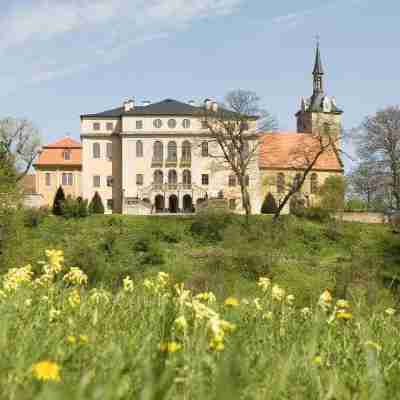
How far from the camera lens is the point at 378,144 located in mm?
49406

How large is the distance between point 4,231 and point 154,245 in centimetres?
914

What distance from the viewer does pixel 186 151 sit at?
64.7 meters

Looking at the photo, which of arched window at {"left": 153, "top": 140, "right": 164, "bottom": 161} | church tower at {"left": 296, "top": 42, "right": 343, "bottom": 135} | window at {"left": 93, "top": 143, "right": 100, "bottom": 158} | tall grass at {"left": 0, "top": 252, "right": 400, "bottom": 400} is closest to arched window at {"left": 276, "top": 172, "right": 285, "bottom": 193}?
arched window at {"left": 153, "top": 140, "right": 164, "bottom": 161}

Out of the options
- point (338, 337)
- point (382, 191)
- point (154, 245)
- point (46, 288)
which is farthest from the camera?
point (382, 191)

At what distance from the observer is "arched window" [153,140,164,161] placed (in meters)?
64.6

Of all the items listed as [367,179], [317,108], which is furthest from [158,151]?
[317,108]

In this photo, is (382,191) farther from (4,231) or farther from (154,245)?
(4,231)

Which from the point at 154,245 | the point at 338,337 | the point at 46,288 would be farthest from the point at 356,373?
the point at 154,245

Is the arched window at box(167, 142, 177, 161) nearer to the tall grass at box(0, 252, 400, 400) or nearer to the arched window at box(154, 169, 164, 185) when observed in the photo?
the arched window at box(154, 169, 164, 185)

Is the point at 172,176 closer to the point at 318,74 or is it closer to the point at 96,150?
the point at 96,150

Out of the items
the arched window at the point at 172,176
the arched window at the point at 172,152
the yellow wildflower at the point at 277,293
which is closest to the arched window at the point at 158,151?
the arched window at the point at 172,152

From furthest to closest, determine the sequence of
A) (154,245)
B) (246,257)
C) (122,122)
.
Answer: (122,122) → (154,245) → (246,257)

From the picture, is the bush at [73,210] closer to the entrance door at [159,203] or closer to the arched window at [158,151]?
the entrance door at [159,203]

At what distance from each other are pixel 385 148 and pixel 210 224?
15124 mm
